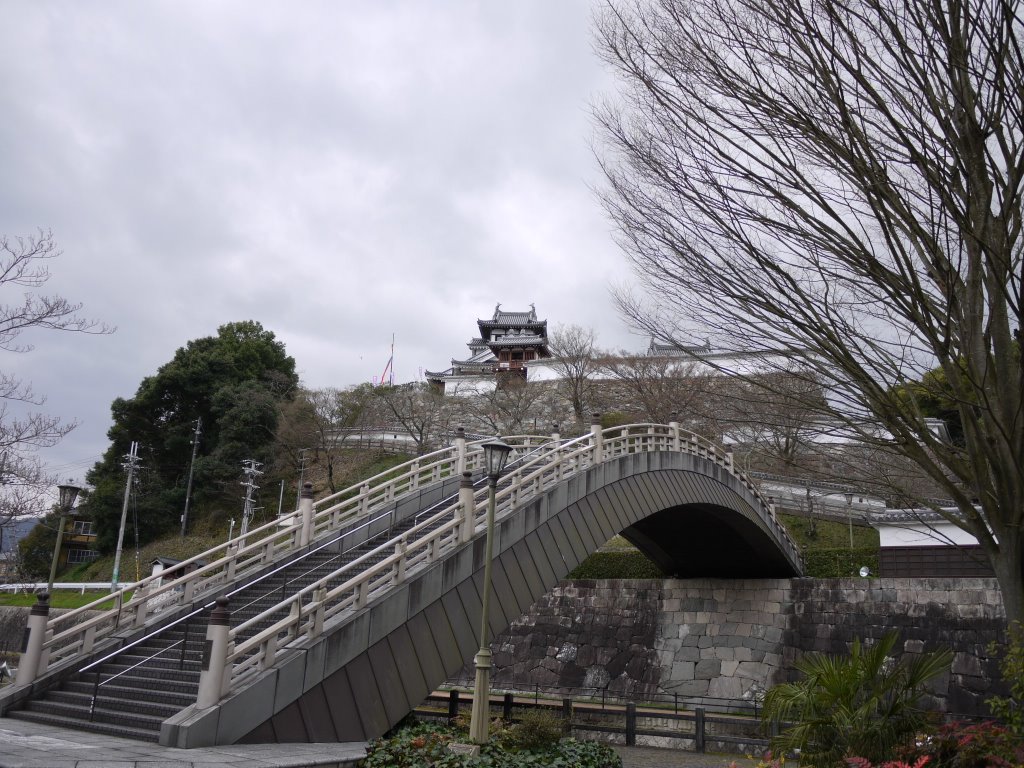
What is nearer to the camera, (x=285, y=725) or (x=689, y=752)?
(x=285, y=725)

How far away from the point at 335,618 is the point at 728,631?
18396 mm

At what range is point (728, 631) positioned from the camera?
24.6m

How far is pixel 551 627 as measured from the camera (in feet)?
88.2

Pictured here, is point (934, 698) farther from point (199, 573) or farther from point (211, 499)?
point (211, 499)

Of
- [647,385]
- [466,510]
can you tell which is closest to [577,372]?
[647,385]

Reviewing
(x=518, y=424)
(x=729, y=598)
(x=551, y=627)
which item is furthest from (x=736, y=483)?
(x=518, y=424)

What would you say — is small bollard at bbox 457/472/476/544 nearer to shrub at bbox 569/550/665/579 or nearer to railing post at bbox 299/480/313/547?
railing post at bbox 299/480/313/547

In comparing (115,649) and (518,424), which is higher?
(518,424)

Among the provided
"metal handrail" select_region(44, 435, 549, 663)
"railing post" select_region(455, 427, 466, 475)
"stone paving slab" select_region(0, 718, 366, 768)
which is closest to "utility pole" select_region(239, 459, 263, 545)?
"railing post" select_region(455, 427, 466, 475)

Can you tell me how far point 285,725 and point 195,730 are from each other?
1153 millimetres

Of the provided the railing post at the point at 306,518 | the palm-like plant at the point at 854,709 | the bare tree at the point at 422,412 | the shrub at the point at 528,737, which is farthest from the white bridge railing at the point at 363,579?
the bare tree at the point at 422,412

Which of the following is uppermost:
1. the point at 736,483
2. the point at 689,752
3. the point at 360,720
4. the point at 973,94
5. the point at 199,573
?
the point at 973,94

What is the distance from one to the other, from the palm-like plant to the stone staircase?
22.1 feet

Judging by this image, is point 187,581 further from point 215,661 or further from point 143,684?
point 215,661
